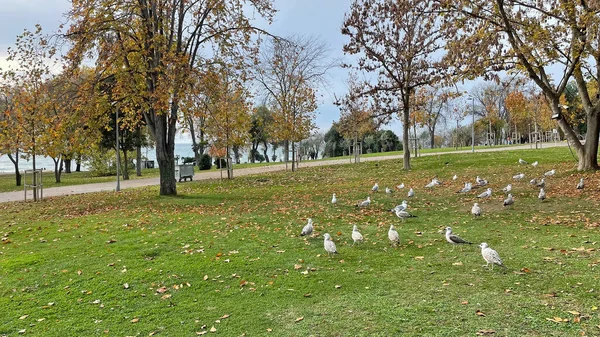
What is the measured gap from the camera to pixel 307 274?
19.6ft

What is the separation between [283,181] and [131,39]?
34.5 ft

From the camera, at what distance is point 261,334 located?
4.23 meters

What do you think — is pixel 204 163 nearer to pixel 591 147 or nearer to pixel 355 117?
pixel 355 117

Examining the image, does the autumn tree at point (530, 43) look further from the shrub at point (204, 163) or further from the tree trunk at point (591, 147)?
the shrub at point (204, 163)

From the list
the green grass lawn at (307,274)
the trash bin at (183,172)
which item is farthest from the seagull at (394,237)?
the trash bin at (183,172)

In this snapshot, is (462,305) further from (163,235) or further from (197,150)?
(197,150)

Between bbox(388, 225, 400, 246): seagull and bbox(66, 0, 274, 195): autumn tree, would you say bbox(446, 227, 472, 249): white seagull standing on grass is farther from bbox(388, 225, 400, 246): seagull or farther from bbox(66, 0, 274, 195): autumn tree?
bbox(66, 0, 274, 195): autumn tree

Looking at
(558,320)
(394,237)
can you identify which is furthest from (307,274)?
(558,320)

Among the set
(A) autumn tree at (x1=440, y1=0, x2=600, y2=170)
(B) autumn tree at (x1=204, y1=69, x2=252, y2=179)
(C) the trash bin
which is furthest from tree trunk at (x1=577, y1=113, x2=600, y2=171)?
(C) the trash bin

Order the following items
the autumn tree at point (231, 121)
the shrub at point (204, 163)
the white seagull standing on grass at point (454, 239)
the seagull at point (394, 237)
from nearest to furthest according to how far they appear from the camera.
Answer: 1. the white seagull standing on grass at point (454, 239)
2. the seagull at point (394, 237)
3. the autumn tree at point (231, 121)
4. the shrub at point (204, 163)

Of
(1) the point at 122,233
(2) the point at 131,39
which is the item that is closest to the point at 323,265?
(1) the point at 122,233

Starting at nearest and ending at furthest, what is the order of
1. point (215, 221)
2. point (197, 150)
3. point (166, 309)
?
point (166, 309)
point (215, 221)
point (197, 150)

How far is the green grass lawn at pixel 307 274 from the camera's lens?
439 centimetres

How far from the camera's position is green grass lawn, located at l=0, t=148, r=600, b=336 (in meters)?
4.39
